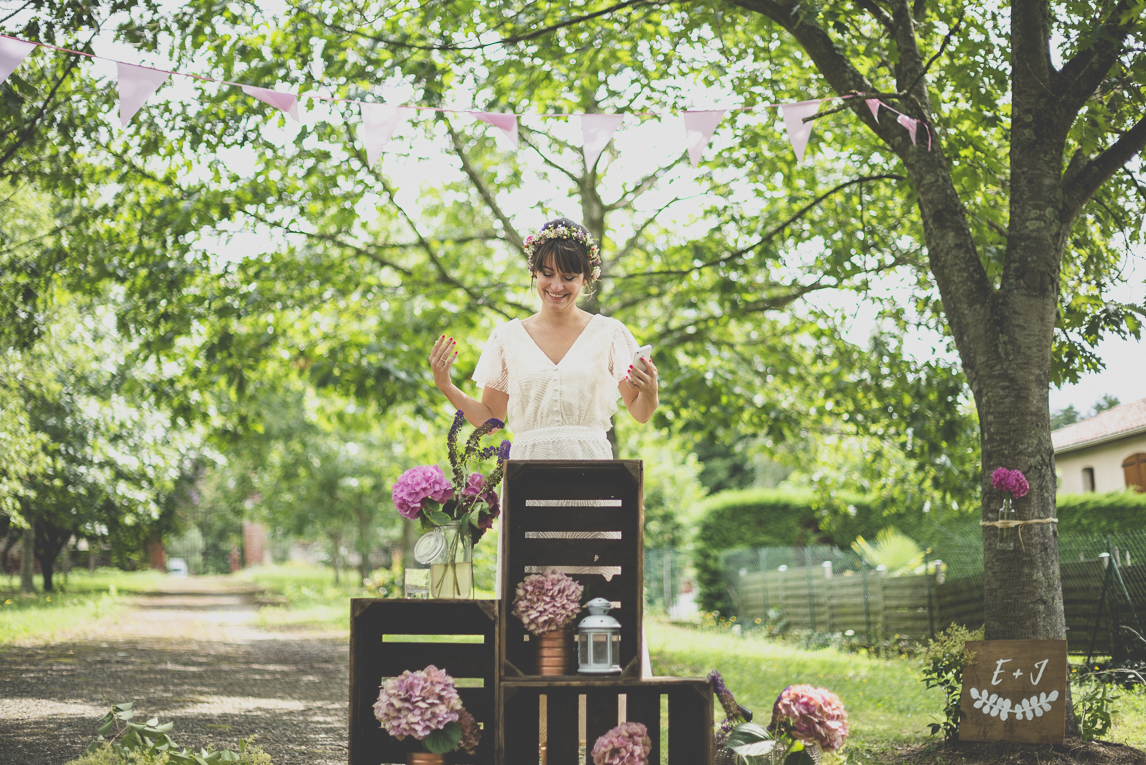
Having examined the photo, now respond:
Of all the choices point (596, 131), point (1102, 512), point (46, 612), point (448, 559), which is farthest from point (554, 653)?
point (46, 612)

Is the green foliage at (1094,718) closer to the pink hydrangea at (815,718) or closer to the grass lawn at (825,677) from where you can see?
the grass lawn at (825,677)

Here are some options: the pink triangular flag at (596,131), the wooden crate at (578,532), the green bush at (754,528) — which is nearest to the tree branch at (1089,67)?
the pink triangular flag at (596,131)

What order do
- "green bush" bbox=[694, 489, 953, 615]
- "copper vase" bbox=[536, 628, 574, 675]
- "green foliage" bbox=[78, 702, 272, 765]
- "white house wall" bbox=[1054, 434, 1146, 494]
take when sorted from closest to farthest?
1. "copper vase" bbox=[536, 628, 574, 675]
2. "green foliage" bbox=[78, 702, 272, 765]
3. "white house wall" bbox=[1054, 434, 1146, 494]
4. "green bush" bbox=[694, 489, 953, 615]

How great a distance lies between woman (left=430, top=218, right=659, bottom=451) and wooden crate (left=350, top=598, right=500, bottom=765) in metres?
0.68

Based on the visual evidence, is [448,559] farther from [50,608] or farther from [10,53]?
[50,608]

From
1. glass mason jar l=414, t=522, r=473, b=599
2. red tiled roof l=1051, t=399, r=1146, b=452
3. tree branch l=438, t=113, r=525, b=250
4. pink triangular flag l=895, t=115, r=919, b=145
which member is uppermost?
tree branch l=438, t=113, r=525, b=250

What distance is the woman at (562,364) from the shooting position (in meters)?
3.35

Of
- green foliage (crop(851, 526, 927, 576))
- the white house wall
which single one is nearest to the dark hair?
the white house wall

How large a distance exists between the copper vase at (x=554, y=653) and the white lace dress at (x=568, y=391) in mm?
695

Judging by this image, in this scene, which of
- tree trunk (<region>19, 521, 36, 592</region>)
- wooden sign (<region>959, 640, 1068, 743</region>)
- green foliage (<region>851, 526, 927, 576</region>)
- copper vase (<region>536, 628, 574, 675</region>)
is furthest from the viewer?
tree trunk (<region>19, 521, 36, 592</region>)

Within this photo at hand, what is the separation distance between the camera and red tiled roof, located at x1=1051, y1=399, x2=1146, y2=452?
811 cm

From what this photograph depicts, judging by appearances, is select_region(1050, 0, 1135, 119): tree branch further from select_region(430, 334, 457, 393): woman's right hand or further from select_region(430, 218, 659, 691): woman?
select_region(430, 334, 457, 393): woman's right hand

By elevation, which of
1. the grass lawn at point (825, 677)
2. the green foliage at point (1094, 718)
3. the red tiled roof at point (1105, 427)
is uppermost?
the red tiled roof at point (1105, 427)

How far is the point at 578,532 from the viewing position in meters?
3.23
